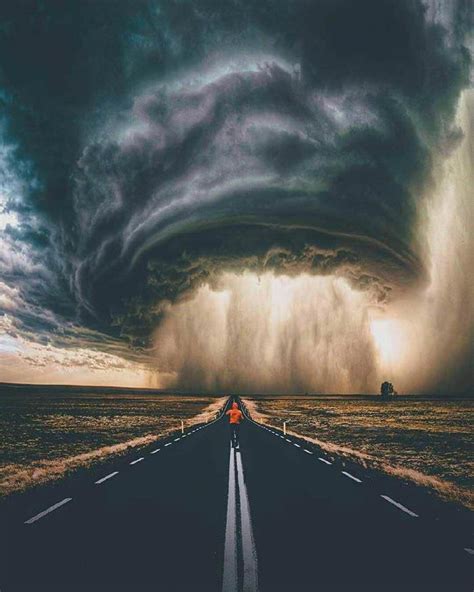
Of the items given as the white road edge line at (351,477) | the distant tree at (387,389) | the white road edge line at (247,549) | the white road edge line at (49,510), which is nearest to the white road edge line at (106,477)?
the white road edge line at (49,510)

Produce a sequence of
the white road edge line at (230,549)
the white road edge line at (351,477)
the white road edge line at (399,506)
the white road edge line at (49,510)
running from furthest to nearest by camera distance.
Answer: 1. the white road edge line at (351,477)
2. the white road edge line at (399,506)
3. the white road edge line at (49,510)
4. the white road edge line at (230,549)

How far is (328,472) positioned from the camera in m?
15.3

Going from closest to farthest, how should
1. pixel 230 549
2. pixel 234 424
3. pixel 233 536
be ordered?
pixel 230 549 → pixel 233 536 → pixel 234 424

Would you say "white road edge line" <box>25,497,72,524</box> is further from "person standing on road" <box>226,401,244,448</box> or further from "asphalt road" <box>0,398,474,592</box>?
"person standing on road" <box>226,401,244,448</box>

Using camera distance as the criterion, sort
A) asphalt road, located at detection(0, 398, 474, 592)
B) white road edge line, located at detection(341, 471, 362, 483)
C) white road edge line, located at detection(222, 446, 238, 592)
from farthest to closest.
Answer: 1. white road edge line, located at detection(341, 471, 362, 483)
2. asphalt road, located at detection(0, 398, 474, 592)
3. white road edge line, located at detection(222, 446, 238, 592)

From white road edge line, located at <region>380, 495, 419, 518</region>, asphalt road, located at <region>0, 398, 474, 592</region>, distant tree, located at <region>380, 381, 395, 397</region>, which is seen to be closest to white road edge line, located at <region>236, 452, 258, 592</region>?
asphalt road, located at <region>0, 398, 474, 592</region>

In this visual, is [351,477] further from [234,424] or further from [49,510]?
[234,424]

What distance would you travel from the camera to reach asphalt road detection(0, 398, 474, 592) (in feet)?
19.6

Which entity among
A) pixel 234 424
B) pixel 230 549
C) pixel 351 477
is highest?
pixel 234 424

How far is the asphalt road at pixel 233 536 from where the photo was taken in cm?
597

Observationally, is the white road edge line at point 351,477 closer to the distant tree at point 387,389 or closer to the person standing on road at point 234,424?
the person standing on road at point 234,424

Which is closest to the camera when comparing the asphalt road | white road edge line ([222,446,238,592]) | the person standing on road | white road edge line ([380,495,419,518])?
white road edge line ([222,446,238,592])

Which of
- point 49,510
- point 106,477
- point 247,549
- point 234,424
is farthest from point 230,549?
point 234,424

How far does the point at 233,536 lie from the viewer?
25.8 feet
